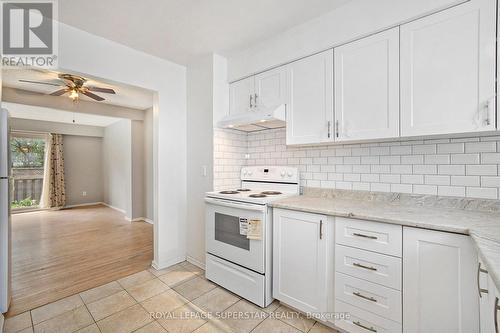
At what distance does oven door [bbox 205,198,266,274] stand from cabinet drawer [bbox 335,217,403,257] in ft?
2.10

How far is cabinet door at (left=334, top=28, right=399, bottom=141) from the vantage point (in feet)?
5.18

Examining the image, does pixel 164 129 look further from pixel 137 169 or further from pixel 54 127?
pixel 54 127

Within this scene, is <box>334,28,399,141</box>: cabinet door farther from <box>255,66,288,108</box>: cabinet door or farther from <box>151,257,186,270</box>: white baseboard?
<box>151,257,186,270</box>: white baseboard

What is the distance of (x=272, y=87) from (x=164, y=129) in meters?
1.43

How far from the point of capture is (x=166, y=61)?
2.71 metres

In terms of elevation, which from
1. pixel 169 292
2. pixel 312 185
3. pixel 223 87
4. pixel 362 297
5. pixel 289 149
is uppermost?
pixel 223 87

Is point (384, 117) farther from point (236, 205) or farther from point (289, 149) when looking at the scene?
point (236, 205)

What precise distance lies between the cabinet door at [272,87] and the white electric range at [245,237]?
733 millimetres

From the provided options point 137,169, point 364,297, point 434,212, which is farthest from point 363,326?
point 137,169

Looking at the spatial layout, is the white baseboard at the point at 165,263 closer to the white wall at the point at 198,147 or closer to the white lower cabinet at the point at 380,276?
the white wall at the point at 198,147

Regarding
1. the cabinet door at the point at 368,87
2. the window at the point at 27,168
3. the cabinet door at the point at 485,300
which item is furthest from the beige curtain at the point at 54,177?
the cabinet door at the point at 485,300

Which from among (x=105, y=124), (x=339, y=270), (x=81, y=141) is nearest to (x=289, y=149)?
(x=339, y=270)

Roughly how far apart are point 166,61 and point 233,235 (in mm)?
2261

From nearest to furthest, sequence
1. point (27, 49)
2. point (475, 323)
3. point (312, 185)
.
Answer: point (475, 323)
point (27, 49)
point (312, 185)
